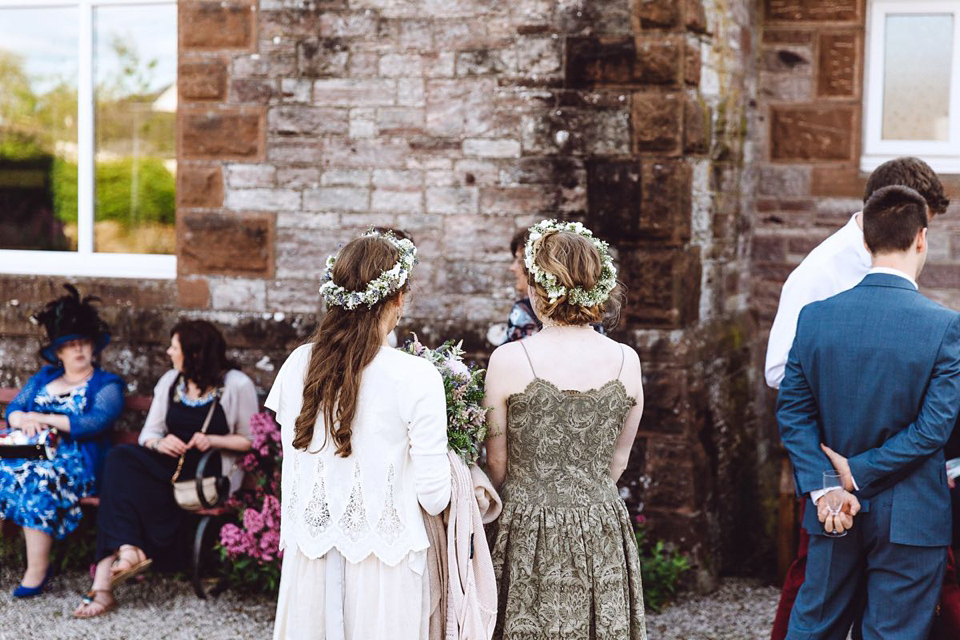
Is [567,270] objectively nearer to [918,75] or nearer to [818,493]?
[818,493]

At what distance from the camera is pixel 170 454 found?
5.99 metres

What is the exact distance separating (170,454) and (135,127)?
6.81 feet

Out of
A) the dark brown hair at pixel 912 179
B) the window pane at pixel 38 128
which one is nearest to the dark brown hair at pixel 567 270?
the dark brown hair at pixel 912 179

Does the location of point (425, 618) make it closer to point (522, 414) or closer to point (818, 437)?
point (522, 414)

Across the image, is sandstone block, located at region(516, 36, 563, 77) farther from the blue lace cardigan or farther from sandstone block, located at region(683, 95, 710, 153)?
the blue lace cardigan

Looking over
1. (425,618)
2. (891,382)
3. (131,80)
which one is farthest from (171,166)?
(891,382)

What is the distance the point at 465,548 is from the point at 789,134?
3994 mm

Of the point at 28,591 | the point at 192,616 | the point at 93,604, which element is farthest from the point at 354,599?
the point at 28,591

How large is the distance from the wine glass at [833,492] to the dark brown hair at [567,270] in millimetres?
877

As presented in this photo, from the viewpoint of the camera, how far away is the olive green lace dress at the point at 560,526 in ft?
12.5

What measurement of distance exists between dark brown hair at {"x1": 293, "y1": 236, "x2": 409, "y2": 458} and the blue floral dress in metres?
2.91

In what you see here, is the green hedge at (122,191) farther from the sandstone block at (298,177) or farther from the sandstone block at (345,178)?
the sandstone block at (345,178)

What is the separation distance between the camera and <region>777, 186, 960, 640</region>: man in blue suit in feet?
12.3

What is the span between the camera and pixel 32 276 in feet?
22.7
